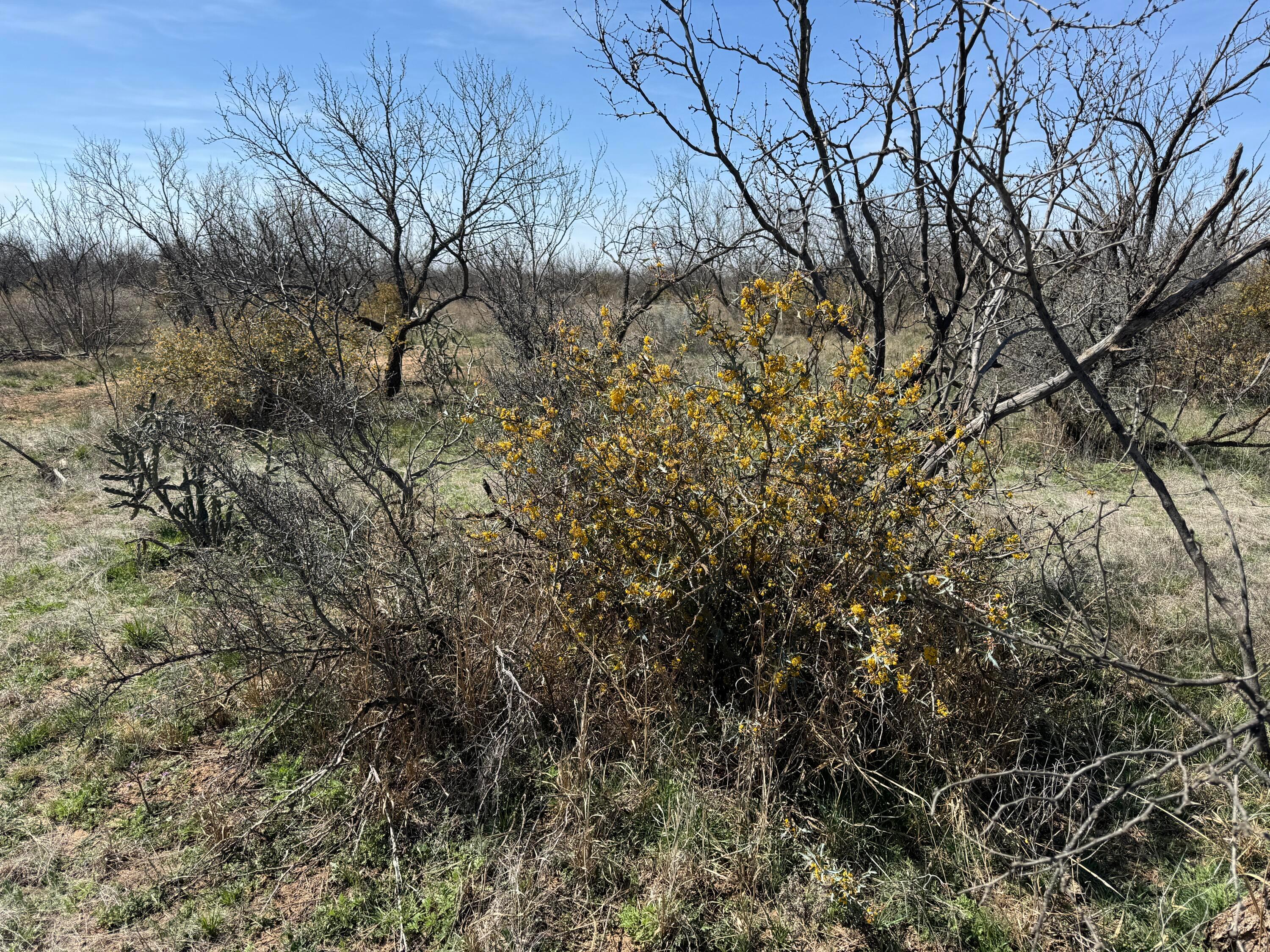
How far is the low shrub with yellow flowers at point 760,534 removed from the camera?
2514 millimetres

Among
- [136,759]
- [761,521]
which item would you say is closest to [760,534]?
[761,521]

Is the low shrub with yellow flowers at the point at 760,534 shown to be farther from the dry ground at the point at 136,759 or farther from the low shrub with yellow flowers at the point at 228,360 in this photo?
the low shrub with yellow flowers at the point at 228,360

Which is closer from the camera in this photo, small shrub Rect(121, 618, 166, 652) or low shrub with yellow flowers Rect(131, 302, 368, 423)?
small shrub Rect(121, 618, 166, 652)

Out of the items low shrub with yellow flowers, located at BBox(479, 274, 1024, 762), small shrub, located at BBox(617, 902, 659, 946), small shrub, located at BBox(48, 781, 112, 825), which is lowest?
small shrub, located at BBox(617, 902, 659, 946)

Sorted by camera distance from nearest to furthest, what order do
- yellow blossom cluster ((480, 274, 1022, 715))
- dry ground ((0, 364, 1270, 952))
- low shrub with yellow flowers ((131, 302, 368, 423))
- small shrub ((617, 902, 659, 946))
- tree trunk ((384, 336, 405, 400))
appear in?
1. small shrub ((617, 902, 659, 946))
2. dry ground ((0, 364, 1270, 952))
3. yellow blossom cluster ((480, 274, 1022, 715))
4. low shrub with yellow flowers ((131, 302, 368, 423))
5. tree trunk ((384, 336, 405, 400))

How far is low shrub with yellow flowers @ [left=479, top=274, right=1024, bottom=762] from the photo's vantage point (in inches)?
99.0

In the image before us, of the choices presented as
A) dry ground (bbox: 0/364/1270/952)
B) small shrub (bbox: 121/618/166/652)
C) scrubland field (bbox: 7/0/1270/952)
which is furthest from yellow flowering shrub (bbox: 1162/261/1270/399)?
small shrub (bbox: 121/618/166/652)

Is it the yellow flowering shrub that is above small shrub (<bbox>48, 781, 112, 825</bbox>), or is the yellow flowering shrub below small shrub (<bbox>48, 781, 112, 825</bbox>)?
above

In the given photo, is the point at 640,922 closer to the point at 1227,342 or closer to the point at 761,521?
the point at 761,521

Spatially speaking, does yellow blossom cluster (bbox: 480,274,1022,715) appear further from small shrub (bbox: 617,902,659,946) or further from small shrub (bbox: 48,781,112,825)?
small shrub (bbox: 48,781,112,825)

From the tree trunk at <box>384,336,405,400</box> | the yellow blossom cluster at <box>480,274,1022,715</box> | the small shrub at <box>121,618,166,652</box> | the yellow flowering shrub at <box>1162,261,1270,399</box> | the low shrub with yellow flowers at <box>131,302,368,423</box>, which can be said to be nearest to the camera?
the yellow blossom cluster at <box>480,274,1022,715</box>

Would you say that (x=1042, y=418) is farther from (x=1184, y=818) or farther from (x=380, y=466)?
(x=380, y=466)

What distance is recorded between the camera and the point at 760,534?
2676mm

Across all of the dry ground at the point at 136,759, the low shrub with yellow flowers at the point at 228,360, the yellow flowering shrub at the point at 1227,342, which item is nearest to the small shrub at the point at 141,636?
the dry ground at the point at 136,759
